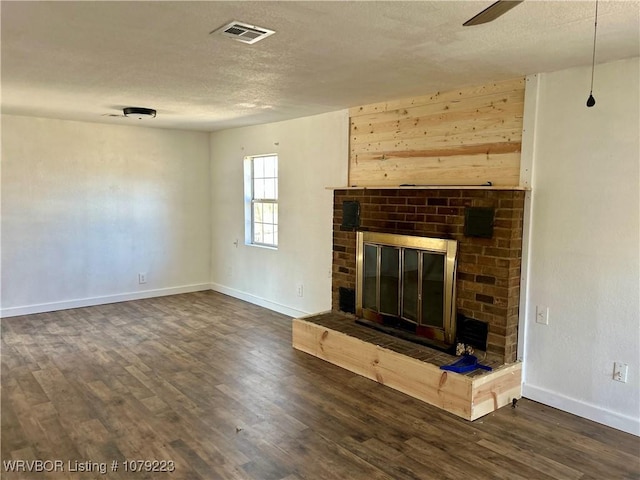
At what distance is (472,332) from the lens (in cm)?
339

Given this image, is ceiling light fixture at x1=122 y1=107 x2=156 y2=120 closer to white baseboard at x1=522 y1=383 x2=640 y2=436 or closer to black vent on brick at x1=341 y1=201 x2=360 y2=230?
black vent on brick at x1=341 y1=201 x2=360 y2=230

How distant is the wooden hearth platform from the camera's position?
301cm

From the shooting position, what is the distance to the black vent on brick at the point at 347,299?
4340mm

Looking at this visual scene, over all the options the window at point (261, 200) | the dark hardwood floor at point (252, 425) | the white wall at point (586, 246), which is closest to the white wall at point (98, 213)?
the window at point (261, 200)

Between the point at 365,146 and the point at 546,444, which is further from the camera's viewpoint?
the point at 365,146

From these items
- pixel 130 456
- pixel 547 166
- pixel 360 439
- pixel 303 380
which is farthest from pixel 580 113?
pixel 130 456

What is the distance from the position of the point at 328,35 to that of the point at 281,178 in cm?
309

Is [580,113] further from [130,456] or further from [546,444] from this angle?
[130,456]

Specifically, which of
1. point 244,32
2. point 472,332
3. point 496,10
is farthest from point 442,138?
point 496,10

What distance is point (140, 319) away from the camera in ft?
17.0

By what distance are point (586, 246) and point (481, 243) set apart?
66cm

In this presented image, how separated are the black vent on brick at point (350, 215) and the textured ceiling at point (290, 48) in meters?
0.94

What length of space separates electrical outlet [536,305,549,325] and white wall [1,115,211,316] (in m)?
4.74

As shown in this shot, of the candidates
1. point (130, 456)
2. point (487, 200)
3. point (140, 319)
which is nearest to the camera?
point (130, 456)
